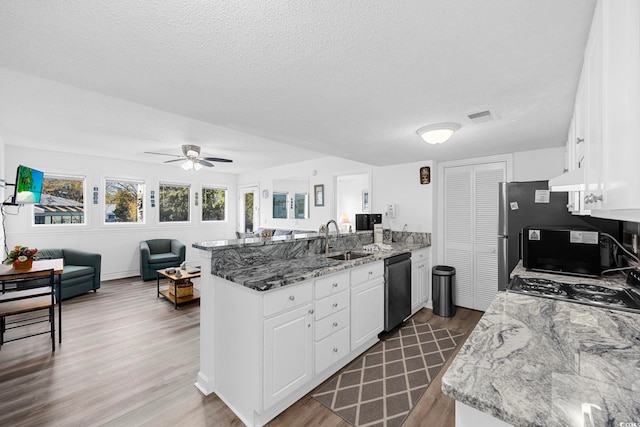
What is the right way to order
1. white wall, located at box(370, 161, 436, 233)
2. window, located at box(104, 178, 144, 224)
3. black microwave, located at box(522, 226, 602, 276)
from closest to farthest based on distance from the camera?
1. black microwave, located at box(522, 226, 602, 276)
2. white wall, located at box(370, 161, 436, 233)
3. window, located at box(104, 178, 144, 224)

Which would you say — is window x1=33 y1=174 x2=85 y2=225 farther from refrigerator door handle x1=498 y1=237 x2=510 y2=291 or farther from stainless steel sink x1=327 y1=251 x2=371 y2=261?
refrigerator door handle x1=498 y1=237 x2=510 y2=291

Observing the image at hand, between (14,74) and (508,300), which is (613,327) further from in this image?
(14,74)

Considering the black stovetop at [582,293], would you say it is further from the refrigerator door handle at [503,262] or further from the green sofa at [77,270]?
the green sofa at [77,270]

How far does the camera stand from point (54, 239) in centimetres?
486

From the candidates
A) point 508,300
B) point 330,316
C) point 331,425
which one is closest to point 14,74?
point 330,316

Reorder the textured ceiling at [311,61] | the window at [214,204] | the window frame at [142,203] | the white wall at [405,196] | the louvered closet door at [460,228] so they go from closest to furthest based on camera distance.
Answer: the textured ceiling at [311,61] → the louvered closet door at [460,228] → the white wall at [405,196] → the window frame at [142,203] → the window at [214,204]

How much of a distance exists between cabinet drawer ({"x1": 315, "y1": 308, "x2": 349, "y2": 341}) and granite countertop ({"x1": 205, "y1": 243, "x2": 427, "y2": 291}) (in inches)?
14.9

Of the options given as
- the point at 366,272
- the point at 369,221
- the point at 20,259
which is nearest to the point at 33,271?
the point at 20,259

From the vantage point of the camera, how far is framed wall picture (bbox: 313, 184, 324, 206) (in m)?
5.43

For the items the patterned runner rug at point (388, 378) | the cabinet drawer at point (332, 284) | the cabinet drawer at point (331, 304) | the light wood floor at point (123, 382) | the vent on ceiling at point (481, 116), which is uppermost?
the vent on ceiling at point (481, 116)

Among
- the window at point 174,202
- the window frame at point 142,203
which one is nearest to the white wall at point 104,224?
the window frame at point 142,203

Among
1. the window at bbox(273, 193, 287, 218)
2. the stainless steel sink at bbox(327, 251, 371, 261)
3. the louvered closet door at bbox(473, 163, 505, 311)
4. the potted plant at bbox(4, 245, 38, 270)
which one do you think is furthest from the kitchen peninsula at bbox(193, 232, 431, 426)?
the window at bbox(273, 193, 287, 218)

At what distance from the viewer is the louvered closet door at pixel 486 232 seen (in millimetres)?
3646

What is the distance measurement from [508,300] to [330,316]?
1.26 metres
